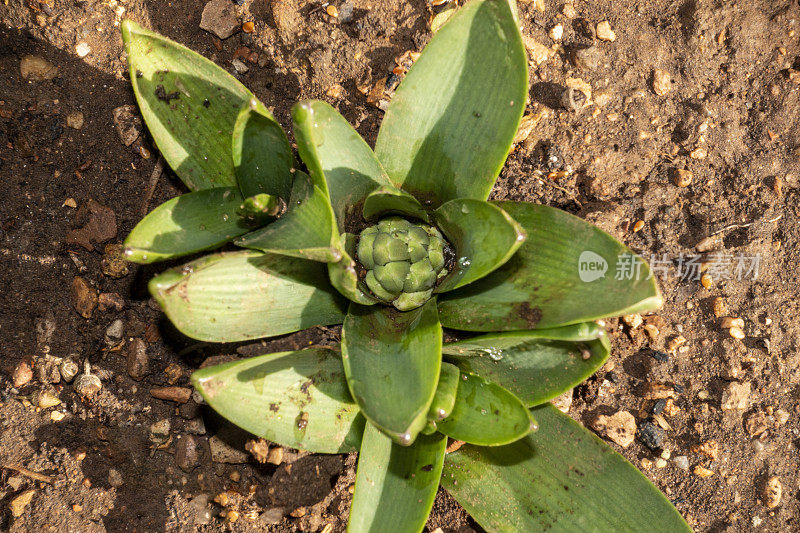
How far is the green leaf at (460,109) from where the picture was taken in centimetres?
172

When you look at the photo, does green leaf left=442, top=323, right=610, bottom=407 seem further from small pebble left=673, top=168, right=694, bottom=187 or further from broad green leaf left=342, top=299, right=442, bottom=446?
small pebble left=673, top=168, right=694, bottom=187

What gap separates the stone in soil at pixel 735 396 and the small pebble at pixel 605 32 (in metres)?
1.49

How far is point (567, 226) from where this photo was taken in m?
1.69

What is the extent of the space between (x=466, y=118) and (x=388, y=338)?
2.37 ft

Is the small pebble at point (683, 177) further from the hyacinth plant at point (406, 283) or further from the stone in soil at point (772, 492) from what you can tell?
the stone in soil at point (772, 492)

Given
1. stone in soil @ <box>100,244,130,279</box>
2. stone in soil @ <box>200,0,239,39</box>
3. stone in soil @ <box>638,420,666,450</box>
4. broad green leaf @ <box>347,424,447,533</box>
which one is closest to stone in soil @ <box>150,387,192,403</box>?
stone in soil @ <box>100,244,130,279</box>

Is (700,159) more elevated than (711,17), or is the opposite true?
(711,17)

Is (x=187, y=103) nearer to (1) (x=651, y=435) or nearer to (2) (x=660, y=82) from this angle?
(2) (x=660, y=82)

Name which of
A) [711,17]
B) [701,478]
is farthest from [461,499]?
[711,17]

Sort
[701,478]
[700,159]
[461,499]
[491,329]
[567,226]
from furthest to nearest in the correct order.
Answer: [700,159] → [701,478] → [461,499] → [491,329] → [567,226]

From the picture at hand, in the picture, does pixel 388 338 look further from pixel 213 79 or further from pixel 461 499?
pixel 213 79

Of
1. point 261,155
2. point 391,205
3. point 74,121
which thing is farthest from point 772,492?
point 74,121

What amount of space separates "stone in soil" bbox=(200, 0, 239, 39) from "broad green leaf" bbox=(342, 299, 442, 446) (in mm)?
1388

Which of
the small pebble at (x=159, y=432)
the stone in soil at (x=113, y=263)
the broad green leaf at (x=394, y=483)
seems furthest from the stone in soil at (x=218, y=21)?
the broad green leaf at (x=394, y=483)
